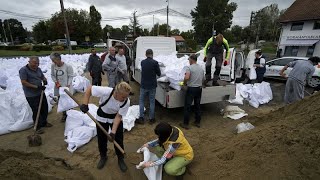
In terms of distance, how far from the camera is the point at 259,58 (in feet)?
27.8

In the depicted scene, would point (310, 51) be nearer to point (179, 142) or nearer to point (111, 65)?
point (111, 65)

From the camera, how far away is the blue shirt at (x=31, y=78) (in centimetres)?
422

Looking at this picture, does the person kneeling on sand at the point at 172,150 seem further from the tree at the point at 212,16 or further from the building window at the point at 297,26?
the tree at the point at 212,16

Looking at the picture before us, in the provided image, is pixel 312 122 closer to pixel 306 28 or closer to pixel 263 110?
pixel 263 110

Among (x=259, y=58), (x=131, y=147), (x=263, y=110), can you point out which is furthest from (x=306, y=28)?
(x=131, y=147)

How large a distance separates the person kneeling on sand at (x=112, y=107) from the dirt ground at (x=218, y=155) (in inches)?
18.2

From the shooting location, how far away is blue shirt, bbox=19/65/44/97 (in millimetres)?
4219

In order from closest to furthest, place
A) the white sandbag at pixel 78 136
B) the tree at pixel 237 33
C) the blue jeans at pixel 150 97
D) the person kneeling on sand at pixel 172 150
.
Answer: the person kneeling on sand at pixel 172 150 < the white sandbag at pixel 78 136 < the blue jeans at pixel 150 97 < the tree at pixel 237 33

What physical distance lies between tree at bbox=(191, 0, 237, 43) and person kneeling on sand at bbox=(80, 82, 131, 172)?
42898mm

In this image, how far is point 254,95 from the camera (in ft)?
22.6

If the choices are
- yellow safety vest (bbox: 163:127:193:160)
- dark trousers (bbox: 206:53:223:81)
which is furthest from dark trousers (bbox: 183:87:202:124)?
yellow safety vest (bbox: 163:127:193:160)

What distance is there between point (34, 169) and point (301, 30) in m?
28.5

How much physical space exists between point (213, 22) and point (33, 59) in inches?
1663

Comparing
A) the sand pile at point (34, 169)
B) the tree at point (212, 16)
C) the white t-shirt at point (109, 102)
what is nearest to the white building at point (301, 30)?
the tree at point (212, 16)
